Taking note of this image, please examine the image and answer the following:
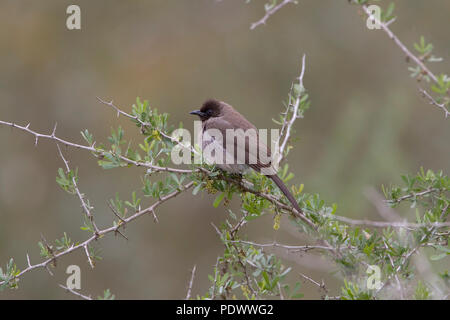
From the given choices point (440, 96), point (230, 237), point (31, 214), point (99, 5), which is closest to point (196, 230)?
point (31, 214)

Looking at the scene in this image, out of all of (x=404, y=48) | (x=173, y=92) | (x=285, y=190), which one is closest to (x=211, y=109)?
(x=285, y=190)

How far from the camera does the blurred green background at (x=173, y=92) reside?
11789 mm

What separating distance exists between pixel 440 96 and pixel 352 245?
1186 millimetres

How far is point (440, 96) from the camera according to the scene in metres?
3.77

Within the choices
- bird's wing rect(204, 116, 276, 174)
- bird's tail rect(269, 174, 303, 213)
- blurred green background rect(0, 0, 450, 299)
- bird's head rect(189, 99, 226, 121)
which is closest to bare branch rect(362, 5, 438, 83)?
bird's tail rect(269, 174, 303, 213)

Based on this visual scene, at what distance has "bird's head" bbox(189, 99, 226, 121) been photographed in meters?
6.77

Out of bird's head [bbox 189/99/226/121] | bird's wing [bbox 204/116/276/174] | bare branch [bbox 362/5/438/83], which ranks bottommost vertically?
bare branch [bbox 362/5/438/83]

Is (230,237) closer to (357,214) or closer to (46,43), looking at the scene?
(357,214)

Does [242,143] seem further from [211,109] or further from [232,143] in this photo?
[211,109]

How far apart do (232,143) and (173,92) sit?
6.40m

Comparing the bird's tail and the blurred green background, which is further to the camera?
the blurred green background

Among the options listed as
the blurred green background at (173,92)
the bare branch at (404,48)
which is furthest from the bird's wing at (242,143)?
the blurred green background at (173,92)

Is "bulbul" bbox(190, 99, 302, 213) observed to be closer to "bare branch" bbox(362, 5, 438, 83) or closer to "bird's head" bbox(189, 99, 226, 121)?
"bird's head" bbox(189, 99, 226, 121)

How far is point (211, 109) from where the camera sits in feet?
A: 22.4
